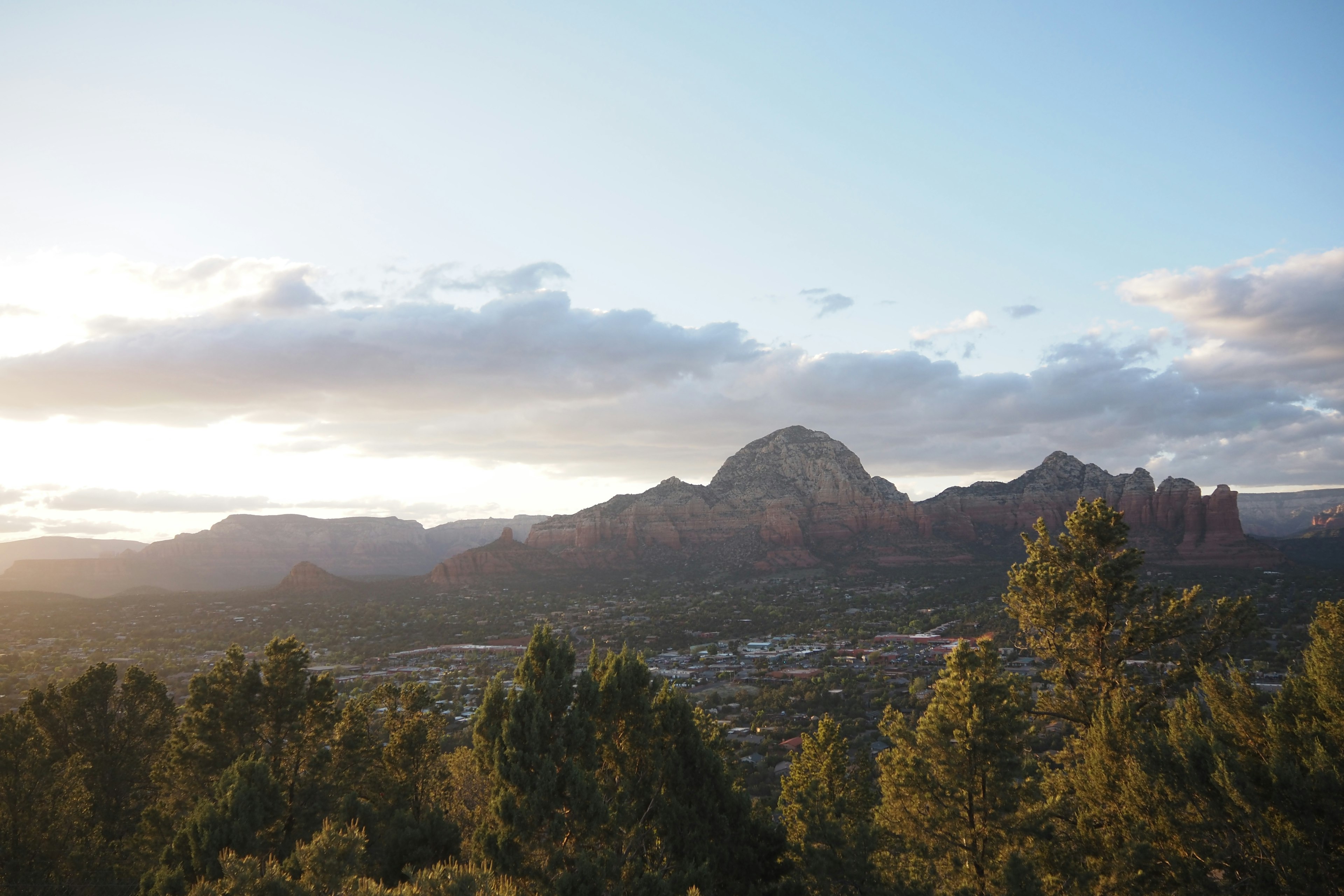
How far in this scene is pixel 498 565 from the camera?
161250 mm

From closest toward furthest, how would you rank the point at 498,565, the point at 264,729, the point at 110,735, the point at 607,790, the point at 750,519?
the point at 607,790, the point at 264,729, the point at 110,735, the point at 498,565, the point at 750,519

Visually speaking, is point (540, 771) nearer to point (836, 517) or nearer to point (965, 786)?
point (965, 786)

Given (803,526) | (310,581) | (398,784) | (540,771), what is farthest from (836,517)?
(540,771)

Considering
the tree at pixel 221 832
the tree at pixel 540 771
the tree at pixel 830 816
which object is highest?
the tree at pixel 540 771

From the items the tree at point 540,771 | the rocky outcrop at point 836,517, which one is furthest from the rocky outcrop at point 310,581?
the tree at point 540,771

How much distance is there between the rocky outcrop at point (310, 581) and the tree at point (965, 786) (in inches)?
5189

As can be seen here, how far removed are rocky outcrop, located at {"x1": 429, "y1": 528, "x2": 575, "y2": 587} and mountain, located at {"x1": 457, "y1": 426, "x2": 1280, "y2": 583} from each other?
1.70 ft

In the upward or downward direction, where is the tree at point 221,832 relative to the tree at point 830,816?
A: upward

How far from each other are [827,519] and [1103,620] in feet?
490

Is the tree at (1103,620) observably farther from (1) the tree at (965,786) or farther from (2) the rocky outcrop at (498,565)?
(2) the rocky outcrop at (498,565)

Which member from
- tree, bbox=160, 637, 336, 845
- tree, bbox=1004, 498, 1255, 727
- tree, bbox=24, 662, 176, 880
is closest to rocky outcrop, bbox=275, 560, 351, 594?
tree, bbox=24, 662, 176, 880

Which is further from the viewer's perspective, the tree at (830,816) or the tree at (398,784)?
the tree at (398,784)

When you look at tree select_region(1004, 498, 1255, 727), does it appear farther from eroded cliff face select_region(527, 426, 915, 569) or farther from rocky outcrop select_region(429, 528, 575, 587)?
rocky outcrop select_region(429, 528, 575, 587)

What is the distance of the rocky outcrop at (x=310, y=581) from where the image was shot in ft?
433
